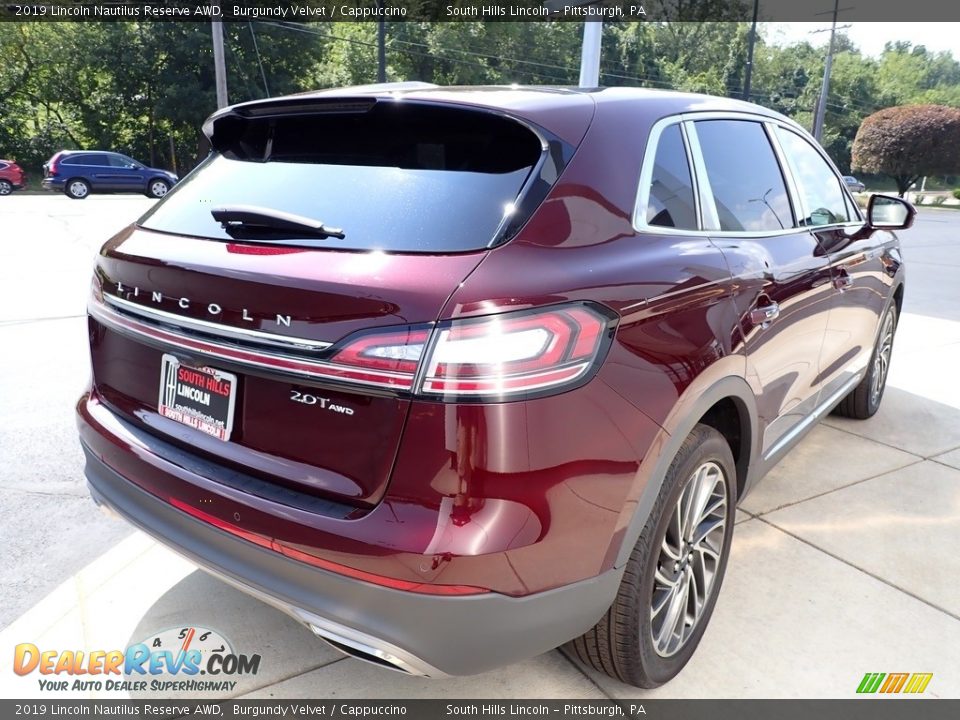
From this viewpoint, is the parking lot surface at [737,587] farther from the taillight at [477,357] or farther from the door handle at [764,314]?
the door handle at [764,314]

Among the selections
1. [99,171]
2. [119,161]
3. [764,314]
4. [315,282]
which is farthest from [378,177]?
[119,161]

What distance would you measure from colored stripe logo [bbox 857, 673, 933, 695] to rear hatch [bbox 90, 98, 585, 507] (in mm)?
1764

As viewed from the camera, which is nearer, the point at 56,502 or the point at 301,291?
the point at 301,291

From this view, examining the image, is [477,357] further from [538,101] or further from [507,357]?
[538,101]

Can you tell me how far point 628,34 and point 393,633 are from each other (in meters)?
62.1

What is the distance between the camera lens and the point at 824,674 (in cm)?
234

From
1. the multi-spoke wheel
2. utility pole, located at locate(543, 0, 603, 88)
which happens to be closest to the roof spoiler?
utility pole, located at locate(543, 0, 603, 88)

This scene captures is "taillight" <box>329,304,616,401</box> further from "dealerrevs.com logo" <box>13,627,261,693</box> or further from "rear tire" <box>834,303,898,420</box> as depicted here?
"rear tire" <box>834,303,898,420</box>

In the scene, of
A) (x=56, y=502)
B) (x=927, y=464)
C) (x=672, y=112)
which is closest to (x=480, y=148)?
(x=672, y=112)

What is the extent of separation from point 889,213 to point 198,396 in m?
3.69

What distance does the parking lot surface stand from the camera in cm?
229

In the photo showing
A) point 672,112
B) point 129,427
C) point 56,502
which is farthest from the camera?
point 56,502

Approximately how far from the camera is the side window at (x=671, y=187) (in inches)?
81.6

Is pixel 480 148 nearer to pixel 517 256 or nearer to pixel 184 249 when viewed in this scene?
pixel 517 256
